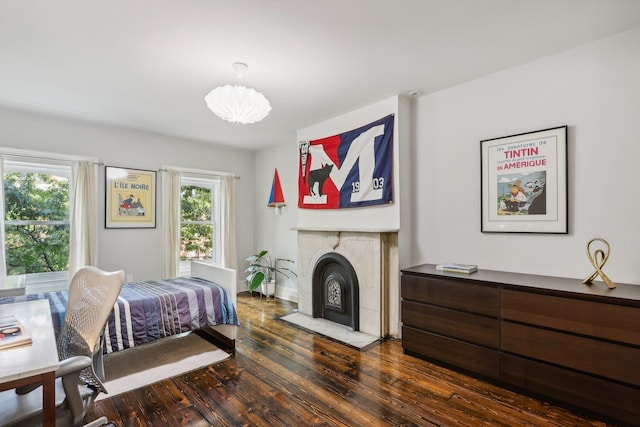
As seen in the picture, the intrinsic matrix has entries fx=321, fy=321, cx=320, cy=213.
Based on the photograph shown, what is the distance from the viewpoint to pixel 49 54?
2.45m

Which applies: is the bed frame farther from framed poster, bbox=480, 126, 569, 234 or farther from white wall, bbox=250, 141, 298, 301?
framed poster, bbox=480, 126, 569, 234

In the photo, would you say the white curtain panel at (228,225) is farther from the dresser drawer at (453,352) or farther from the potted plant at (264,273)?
the dresser drawer at (453,352)

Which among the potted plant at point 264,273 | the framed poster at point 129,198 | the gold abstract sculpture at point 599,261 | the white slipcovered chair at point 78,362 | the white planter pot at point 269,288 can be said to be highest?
the framed poster at point 129,198

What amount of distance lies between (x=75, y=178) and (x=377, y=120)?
3720 millimetres

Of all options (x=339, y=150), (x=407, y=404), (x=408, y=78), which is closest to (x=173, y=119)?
(x=339, y=150)

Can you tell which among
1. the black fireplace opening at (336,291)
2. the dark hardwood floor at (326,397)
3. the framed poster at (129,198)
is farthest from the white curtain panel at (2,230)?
the black fireplace opening at (336,291)

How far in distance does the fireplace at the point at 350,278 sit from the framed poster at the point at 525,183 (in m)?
1.00

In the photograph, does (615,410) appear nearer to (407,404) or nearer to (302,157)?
(407,404)

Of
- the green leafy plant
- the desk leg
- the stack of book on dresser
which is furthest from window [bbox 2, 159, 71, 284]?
the stack of book on dresser

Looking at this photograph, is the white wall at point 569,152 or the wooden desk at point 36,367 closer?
the wooden desk at point 36,367

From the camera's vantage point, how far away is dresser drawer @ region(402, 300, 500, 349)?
7.95 ft

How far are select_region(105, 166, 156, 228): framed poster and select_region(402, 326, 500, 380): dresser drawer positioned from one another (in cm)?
375

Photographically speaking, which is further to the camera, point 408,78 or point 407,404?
point 408,78

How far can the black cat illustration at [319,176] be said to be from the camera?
160 inches
